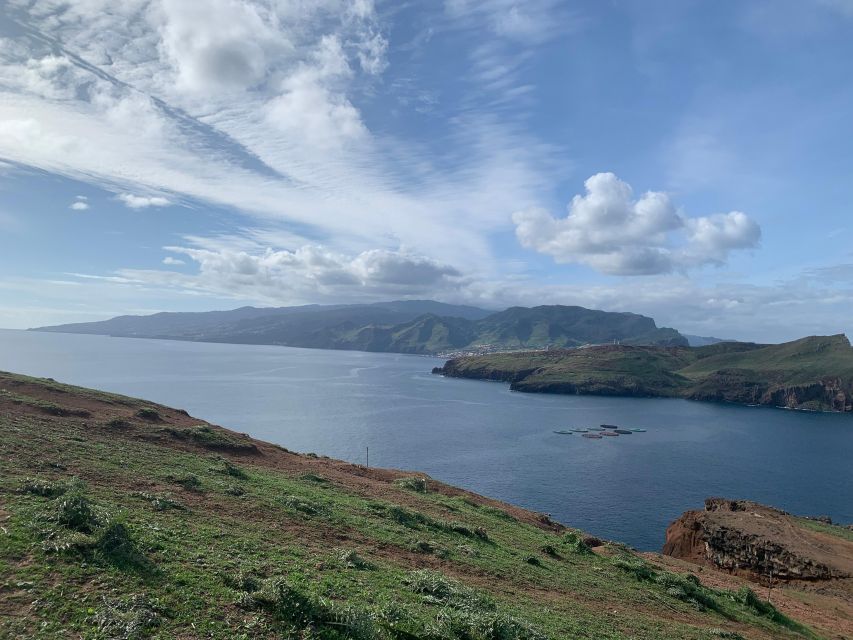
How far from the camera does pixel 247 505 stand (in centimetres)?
2408

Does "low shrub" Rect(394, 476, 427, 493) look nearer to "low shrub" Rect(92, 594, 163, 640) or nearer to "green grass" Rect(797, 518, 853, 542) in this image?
"low shrub" Rect(92, 594, 163, 640)

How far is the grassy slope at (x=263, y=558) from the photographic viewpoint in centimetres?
1206

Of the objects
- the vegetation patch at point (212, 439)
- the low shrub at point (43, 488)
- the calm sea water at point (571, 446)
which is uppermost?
the low shrub at point (43, 488)

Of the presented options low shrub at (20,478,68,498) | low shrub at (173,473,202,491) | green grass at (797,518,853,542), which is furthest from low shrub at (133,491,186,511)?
green grass at (797,518,853,542)

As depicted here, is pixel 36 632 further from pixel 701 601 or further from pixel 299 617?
pixel 701 601

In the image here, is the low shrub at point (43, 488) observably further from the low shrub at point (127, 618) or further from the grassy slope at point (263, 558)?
the low shrub at point (127, 618)

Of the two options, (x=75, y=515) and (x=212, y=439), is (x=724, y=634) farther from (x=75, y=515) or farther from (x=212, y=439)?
(x=212, y=439)

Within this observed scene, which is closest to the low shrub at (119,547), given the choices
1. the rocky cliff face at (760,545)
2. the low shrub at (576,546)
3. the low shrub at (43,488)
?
the low shrub at (43,488)

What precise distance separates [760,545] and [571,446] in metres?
67.4

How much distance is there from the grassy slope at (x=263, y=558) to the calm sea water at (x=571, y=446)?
39.7m

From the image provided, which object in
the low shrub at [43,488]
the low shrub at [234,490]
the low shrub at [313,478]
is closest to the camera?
the low shrub at [43,488]

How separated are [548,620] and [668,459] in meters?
104

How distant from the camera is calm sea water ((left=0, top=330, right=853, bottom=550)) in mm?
79312

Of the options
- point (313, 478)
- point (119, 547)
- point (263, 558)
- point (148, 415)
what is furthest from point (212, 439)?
point (119, 547)
